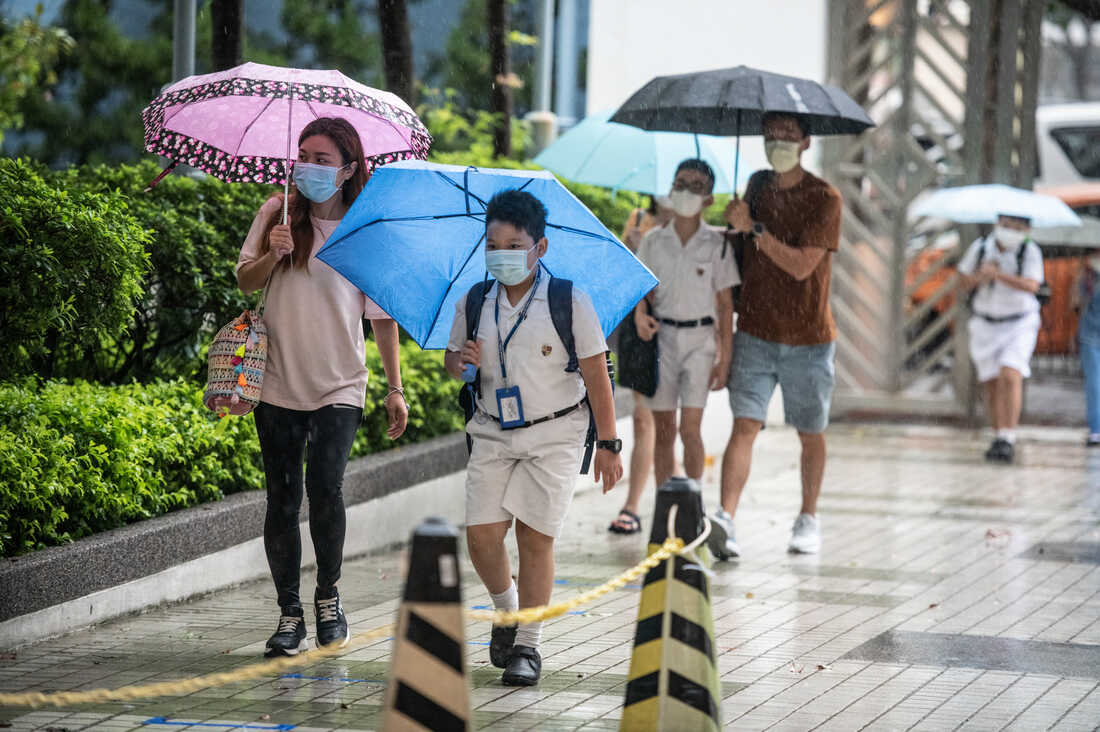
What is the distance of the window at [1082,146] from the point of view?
2195 cm

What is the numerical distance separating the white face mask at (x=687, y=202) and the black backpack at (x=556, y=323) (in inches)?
94.7

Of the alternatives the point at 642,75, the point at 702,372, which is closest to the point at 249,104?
the point at 702,372

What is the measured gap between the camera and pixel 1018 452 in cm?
1337

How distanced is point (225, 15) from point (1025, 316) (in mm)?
6760

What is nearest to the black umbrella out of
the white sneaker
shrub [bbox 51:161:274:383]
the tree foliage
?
the white sneaker

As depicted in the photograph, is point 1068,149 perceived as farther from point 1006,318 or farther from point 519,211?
point 519,211

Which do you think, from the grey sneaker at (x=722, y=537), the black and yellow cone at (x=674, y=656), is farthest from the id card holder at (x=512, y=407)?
the grey sneaker at (x=722, y=537)

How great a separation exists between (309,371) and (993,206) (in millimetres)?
8407

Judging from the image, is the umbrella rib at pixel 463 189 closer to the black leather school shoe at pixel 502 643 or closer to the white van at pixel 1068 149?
the black leather school shoe at pixel 502 643

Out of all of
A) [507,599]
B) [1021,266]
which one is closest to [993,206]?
[1021,266]

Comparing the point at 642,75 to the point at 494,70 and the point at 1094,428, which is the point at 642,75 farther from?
the point at 1094,428

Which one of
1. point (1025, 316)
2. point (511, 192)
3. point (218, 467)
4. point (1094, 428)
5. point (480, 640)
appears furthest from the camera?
point (1094, 428)

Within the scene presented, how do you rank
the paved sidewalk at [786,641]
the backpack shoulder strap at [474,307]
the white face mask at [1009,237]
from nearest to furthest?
1. the paved sidewalk at [786,641]
2. the backpack shoulder strap at [474,307]
3. the white face mask at [1009,237]

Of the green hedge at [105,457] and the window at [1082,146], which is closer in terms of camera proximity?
the green hedge at [105,457]
